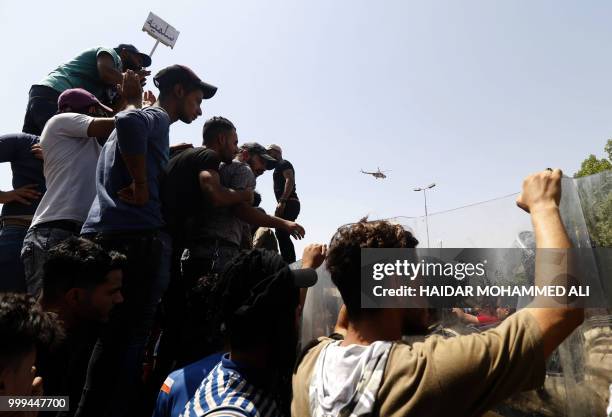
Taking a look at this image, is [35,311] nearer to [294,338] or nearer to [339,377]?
[294,338]

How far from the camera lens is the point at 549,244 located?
3.74 ft

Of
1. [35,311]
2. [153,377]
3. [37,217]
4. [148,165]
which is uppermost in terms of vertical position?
[148,165]

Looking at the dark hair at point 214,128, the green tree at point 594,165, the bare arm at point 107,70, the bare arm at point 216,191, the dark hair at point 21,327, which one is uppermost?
the green tree at point 594,165

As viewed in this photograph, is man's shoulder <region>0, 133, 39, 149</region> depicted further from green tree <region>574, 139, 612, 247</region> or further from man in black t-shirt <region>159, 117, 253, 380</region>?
green tree <region>574, 139, 612, 247</region>

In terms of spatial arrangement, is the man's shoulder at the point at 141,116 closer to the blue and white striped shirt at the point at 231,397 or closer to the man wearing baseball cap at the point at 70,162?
the man wearing baseball cap at the point at 70,162

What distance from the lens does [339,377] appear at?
4.16 ft

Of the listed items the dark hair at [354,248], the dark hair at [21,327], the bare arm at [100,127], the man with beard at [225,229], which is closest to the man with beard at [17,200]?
the bare arm at [100,127]

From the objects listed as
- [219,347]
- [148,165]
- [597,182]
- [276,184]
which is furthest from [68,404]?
[276,184]

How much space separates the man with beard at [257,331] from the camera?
4.68 feet

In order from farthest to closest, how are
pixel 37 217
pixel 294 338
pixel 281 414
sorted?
pixel 37 217, pixel 294 338, pixel 281 414

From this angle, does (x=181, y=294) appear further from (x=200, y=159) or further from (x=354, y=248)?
(x=354, y=248)

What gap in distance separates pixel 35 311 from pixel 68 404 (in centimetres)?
60

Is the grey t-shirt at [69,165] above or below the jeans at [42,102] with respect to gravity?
below

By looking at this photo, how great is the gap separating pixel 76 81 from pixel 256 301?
2731 millimetres
